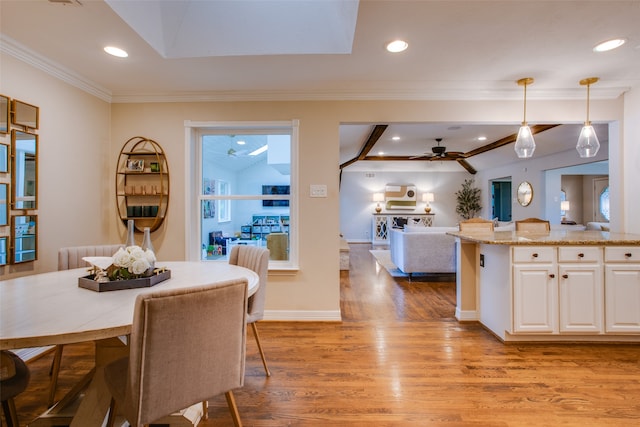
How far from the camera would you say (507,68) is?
2.58 meters

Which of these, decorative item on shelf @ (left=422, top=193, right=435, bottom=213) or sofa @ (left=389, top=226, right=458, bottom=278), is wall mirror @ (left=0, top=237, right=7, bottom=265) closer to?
sofa @ (left=389, top=226, right=458, bottom=278)

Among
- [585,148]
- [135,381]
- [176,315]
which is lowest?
[135,381]

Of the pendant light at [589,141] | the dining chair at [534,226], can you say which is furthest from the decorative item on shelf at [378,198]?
the pendant light at [589,141]

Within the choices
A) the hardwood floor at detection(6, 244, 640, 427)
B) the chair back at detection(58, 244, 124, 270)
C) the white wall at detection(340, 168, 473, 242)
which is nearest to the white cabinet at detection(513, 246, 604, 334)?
the hardwood floor at detection(6, 244, 640, 427)

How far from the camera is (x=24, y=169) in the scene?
87.7 inches

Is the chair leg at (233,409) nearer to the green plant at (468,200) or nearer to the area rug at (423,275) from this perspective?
the area rug at (423,275)

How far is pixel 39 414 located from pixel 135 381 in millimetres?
1298

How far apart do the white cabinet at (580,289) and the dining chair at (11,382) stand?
11.3 ft

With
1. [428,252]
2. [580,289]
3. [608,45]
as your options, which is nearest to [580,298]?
[580,289]

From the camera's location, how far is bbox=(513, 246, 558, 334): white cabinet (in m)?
2.48

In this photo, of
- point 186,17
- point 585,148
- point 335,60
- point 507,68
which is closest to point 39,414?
point 186,17

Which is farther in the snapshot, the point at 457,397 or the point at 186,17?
the point at 186,17

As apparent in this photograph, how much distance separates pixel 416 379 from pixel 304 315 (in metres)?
1.34

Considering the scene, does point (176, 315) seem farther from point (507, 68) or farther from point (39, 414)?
point (507, 68)
